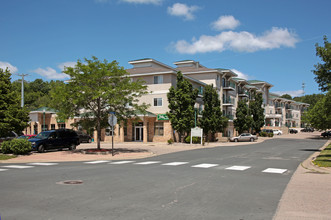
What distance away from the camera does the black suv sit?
23.6 meters

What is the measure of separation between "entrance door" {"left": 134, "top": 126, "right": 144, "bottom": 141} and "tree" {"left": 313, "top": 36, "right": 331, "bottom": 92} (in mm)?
28092

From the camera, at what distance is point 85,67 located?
76.4 ft

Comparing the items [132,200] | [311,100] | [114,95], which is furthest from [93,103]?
[311,100]

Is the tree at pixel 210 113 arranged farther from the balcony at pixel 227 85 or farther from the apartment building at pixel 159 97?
the balcony at pixel 227 85

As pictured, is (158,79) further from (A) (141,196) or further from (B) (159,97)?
(A) (141,196)

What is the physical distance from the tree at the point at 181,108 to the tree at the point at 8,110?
20.1m

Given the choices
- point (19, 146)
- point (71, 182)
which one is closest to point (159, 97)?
point (19, 146)

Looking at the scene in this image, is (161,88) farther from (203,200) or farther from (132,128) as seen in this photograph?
(203,200)

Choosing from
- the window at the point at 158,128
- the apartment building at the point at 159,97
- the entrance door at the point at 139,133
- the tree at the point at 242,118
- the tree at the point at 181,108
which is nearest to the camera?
the tree at the point at 181,108

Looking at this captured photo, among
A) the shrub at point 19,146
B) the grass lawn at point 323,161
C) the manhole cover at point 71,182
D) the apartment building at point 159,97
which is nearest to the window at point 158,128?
the apartment building at point 159,97

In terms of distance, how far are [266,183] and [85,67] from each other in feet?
54.5

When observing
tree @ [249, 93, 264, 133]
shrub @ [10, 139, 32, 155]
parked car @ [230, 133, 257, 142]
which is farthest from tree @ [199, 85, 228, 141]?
shrub @ [10, 139, 32, 155]

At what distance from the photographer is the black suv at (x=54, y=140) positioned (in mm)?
23641

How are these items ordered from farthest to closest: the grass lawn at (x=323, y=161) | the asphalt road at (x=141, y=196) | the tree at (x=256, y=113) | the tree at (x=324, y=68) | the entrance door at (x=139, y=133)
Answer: the tree at (x=256, y=113), the entrance door at (x=139, y=133), the tree at (x=324, y=68), the grass lawn at (x=323, y=161), the asphalt road at (x=141, y=196)
